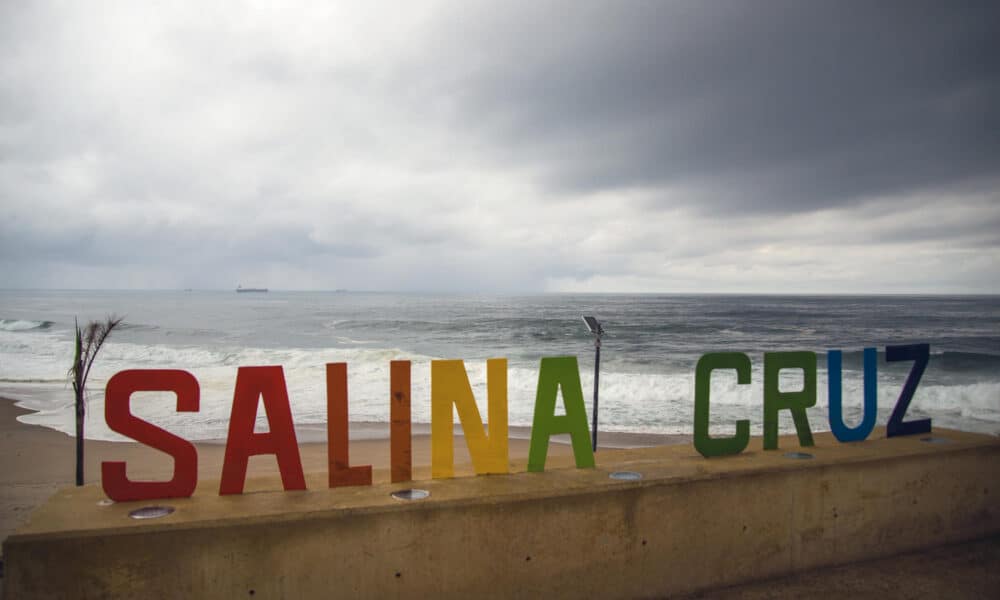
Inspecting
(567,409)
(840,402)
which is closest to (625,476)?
(567,409)

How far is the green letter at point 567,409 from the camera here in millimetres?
4273

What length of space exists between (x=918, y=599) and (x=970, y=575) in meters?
0.76

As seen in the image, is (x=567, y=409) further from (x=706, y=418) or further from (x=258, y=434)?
(x=258, y=434)

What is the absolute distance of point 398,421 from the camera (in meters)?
4.05

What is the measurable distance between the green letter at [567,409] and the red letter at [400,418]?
95cm

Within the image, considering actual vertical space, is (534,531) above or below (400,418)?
below

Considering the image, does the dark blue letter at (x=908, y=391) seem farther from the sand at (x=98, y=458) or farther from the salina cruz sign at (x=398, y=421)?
the sand at (x=98, y=458)

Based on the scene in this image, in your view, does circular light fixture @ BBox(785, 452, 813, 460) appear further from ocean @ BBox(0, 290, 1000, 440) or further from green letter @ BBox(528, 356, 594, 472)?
ocean @ BBox(0, 290, 1000, 440)

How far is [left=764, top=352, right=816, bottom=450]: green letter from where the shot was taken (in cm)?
480

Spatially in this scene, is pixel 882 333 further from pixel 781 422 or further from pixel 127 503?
Answer: pixel 127 503

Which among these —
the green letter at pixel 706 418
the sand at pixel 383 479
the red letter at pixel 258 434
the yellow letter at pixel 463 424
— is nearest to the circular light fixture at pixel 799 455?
the green letter at pixel 706 418

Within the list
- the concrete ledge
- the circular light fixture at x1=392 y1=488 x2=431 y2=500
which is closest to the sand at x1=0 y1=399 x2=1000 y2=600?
the concrete ledge

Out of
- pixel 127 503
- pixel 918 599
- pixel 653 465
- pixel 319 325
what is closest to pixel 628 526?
pixel 653 465

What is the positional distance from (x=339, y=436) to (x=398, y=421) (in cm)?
44
